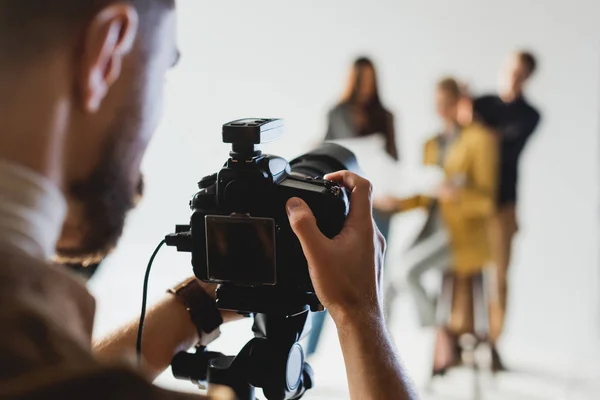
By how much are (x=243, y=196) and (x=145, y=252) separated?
2118 millimetres

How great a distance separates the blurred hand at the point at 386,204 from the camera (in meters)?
2.53

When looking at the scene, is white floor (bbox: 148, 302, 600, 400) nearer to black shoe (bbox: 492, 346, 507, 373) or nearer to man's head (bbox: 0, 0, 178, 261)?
black shoe (bbox: 492, 346, 507, 373)

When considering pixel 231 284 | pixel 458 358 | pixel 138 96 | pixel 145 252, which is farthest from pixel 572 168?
pixel 138 96

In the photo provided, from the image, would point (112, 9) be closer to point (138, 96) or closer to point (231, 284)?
point (138, 96)

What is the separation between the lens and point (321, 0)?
2.89 metres

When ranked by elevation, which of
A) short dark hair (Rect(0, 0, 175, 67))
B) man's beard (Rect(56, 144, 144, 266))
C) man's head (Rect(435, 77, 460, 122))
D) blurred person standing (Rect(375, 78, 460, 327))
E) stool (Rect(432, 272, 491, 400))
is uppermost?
short dark hair (Rect(0, 0, 175, 67))

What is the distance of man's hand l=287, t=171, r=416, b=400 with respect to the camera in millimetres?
650

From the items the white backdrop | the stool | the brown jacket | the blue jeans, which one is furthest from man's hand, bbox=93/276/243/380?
the stool

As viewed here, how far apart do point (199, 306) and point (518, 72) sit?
2237 mm

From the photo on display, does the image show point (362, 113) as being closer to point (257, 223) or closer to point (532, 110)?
point (532, 110)

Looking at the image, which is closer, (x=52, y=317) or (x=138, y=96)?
(x=52, y=317)

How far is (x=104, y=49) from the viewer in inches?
18.5

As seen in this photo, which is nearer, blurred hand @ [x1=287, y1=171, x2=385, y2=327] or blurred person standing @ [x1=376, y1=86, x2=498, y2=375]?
blurred hand @ [x1=287, y1=171, x2=385, y2=327]

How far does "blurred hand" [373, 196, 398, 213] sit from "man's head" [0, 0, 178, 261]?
2.03 m
